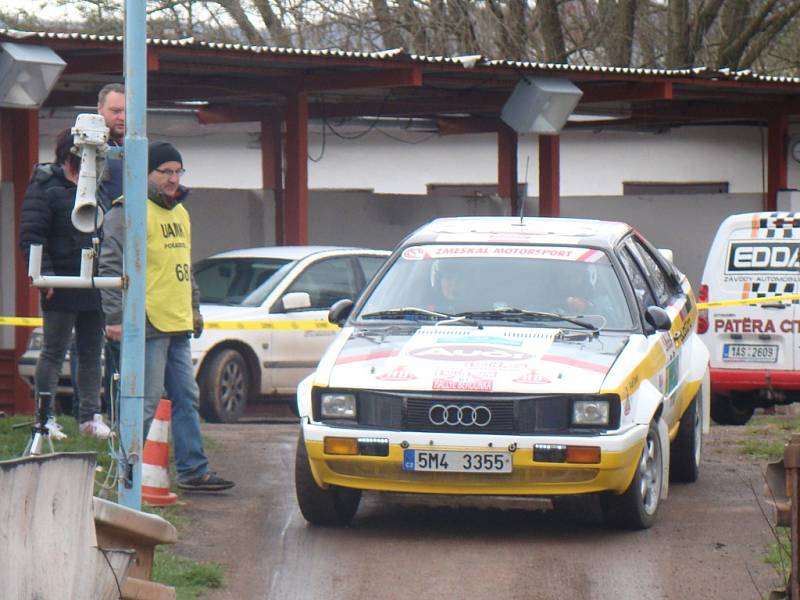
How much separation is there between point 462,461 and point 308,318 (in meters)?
6.67

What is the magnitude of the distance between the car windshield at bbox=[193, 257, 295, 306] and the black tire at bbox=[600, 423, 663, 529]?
628 cm

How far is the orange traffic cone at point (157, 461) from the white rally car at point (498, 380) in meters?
0.75

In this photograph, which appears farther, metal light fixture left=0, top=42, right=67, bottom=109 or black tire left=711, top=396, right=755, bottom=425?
black tire left=711, top=396, right=755, bottom=425

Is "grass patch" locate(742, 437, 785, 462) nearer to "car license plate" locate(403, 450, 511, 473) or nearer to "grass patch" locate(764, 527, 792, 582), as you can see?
"grass patch" locate(764, 527, 792, 582)

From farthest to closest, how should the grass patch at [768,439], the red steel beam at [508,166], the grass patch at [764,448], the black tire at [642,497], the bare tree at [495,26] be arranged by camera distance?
the bare tree at [495,26]
the red steel beam at [508,166]
the grass patch at [768,439]
the grass patch at [764,448]
the black tire at [642,497]

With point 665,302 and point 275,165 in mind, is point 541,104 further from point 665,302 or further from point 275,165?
point 665,302

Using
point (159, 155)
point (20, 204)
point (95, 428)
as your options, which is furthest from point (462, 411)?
point (20, 204)

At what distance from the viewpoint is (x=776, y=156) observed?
2078cm

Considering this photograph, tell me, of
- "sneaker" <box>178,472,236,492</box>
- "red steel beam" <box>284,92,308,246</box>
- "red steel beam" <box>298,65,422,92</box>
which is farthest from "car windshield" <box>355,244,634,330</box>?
"red steel beam" <box>284,92,308,246</box>

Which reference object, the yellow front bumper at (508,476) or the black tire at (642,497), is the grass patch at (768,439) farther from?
the yellow front bumper at (508,476)

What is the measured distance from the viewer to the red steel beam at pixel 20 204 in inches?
551

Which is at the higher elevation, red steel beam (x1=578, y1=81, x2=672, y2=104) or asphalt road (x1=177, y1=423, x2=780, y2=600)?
red steel beam (x1=578, y1=81, x2=672, y2=104)

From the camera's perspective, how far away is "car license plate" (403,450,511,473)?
704 centimetres

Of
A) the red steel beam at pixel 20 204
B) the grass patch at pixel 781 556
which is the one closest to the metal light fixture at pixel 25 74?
the red steel beam at pixel 20 204
